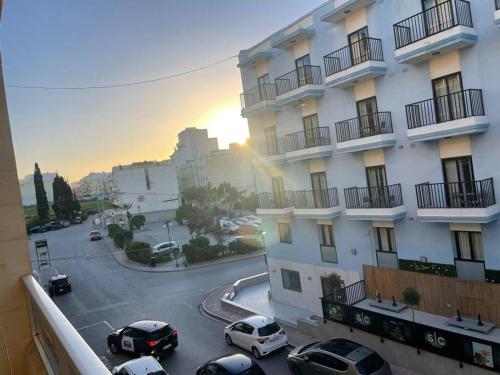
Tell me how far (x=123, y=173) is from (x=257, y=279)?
35968 millimetres

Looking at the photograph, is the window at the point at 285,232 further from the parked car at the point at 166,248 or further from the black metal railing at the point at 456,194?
the parked car at the point at 166,248

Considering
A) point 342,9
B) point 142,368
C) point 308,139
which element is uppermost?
point 342,9

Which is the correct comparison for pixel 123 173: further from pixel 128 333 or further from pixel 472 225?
pixel 472 225

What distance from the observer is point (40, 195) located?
50312mm

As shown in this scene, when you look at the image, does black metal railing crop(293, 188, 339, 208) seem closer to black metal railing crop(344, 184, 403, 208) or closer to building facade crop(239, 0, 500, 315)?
building facade crop(239, 0, 500, 315)

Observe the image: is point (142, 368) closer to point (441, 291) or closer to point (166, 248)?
point (441, 291)

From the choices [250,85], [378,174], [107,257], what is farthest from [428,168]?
[107,257]

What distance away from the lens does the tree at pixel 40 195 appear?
163 ft

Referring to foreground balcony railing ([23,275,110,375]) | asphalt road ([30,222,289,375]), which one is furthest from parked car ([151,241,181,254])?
foreground balcony railing ([23,275,110,375])

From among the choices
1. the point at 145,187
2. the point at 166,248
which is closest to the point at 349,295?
the point at 166,248

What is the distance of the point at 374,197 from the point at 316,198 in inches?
104

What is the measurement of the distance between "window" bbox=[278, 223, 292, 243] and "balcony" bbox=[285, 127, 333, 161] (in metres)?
3.23

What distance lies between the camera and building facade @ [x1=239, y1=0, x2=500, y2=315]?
406 inches

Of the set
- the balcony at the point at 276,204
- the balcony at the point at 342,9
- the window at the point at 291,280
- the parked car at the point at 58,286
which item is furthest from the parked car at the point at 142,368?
the parked car at the point at 58,286
